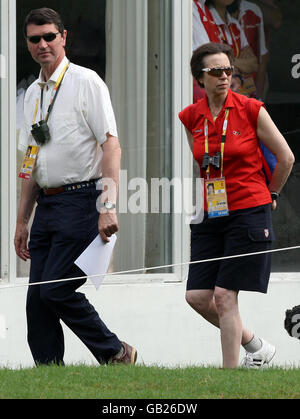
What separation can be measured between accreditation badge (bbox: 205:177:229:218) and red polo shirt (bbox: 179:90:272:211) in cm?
3

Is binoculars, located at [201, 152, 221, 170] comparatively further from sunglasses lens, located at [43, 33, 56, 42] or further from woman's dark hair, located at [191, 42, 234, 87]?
sunglasses lens, located at [43, 33, 56, 42]

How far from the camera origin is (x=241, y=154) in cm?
621

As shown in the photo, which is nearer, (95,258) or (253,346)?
(95,258)

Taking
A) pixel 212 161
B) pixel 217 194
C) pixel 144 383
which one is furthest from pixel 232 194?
pixel 144 383

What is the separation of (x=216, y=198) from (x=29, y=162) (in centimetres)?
110

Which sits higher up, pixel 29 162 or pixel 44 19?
pixel 44 19

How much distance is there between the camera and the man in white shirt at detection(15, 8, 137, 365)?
617cm

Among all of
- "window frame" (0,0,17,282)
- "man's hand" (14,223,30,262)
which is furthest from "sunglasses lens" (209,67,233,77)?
"window frame" (0,0,17,282)

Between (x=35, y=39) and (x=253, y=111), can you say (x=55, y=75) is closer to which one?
(x=35, y=39)

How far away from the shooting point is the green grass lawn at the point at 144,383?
527cm

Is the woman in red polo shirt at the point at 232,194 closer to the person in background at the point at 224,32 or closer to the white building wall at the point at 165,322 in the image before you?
the white building wall at the point at 165,322

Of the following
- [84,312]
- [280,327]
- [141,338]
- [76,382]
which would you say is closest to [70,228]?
[84,312]

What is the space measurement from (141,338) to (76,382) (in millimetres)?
2618

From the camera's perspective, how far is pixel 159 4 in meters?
8.62
